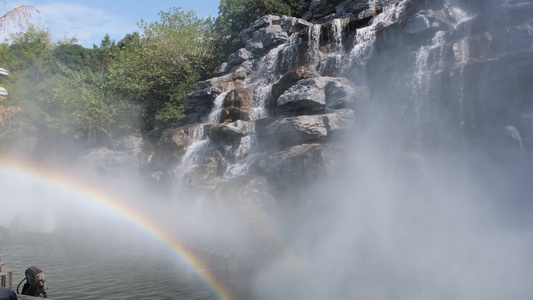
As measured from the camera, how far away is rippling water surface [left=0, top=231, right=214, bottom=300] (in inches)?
464

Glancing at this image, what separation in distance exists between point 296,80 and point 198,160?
680 cm

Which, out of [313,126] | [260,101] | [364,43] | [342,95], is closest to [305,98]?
[342,95]

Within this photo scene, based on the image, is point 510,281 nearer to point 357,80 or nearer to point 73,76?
point 357,80

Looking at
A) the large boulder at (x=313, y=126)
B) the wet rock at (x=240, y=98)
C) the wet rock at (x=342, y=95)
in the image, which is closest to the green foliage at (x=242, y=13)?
the wet rock at (x=240, y=98)

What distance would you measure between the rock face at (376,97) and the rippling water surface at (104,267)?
4.45 m

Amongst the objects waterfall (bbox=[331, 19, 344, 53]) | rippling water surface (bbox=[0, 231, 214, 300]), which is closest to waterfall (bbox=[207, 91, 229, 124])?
waterfall (bbox=[331, 19, 344, 53])

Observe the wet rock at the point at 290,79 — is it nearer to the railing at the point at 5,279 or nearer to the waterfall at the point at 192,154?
the waterfall at the point at 192,154

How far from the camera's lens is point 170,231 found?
19.9 metres

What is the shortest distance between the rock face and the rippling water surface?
4.45m

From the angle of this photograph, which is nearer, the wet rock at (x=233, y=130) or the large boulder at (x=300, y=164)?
the large boulder at (x=300, y=164)

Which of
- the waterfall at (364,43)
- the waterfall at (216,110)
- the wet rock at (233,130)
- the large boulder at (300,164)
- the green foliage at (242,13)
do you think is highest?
the green foliage at (242,13)

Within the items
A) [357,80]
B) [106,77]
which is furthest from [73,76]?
[357,80]

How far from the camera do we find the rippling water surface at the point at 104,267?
1178 cm

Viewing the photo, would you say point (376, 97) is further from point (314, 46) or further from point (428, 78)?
point (314, 46)
